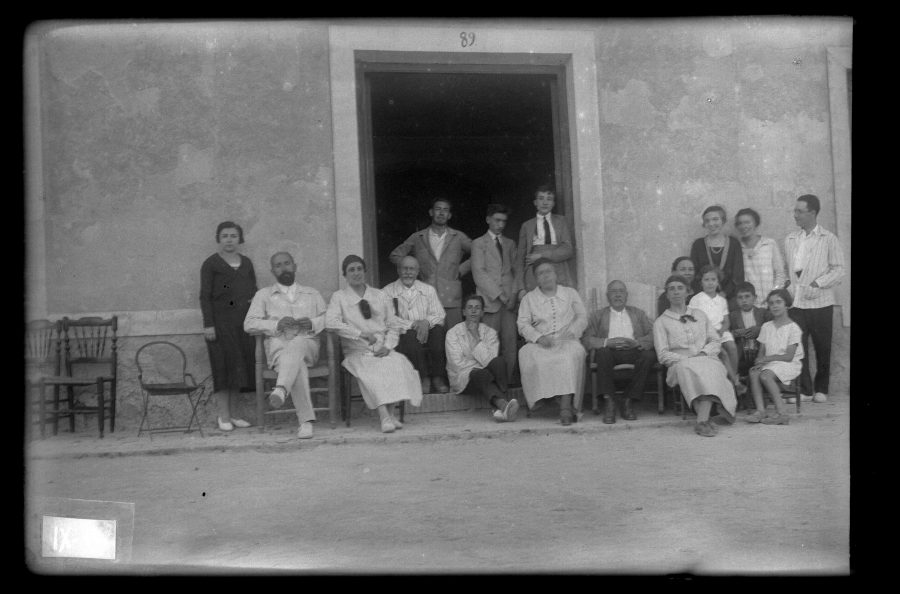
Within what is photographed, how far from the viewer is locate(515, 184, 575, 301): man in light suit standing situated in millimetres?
6676

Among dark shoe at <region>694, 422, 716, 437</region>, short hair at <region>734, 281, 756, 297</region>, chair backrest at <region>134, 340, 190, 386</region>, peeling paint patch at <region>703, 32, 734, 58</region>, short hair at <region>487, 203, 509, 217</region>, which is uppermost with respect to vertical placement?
peeling paint patch at <region>703, 32, 734, 58</region>

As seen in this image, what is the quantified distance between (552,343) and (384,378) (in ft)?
3.87

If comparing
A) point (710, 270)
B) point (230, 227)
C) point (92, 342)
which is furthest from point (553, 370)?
point (92, 342)

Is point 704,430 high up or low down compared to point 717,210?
down

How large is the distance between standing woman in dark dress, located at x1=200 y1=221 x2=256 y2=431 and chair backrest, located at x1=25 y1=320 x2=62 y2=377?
0.96 m

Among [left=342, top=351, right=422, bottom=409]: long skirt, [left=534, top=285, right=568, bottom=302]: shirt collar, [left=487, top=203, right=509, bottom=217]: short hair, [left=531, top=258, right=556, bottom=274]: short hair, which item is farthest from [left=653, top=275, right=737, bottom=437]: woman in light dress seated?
[left=342, top=351, right=422, bottom=409]: long skirt

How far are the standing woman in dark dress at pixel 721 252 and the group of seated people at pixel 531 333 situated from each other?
0.01 meters

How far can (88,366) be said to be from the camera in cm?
579

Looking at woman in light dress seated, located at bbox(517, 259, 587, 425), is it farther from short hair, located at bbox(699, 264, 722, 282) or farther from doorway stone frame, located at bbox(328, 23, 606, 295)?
short hair, located at bbox(699, 264, 722, 282)

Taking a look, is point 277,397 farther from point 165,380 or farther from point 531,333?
point 531,333

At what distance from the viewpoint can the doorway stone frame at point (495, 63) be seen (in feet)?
20.1

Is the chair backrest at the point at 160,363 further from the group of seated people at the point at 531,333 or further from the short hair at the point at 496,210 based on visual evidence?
the short hair at the point at 496,210

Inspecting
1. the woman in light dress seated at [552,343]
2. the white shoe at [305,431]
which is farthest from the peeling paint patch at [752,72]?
the white shoe at [305,431]
